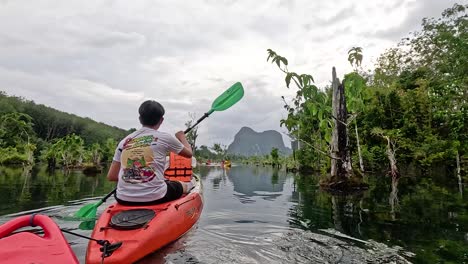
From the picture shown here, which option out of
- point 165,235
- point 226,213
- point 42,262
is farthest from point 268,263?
point 226,213

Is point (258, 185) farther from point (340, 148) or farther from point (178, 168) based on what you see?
point (178, 168)

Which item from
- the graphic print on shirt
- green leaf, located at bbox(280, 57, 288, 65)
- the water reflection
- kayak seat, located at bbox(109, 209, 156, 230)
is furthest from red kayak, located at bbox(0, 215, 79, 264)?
green leaf, located at bbox(280, 57, 288, 65)

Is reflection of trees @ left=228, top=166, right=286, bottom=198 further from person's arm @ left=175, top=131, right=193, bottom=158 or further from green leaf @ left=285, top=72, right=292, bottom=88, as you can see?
person's arm @ left=175, top=131, right=193, bottom=158

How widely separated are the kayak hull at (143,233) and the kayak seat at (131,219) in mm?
39

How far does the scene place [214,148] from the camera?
73.8 m

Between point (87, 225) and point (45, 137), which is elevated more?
point (45, 137)

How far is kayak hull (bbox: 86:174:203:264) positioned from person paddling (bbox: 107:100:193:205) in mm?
160

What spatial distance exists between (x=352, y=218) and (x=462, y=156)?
18.2m

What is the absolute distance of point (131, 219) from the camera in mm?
3398

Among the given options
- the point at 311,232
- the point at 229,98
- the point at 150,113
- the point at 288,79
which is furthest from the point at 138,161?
the point at 288,79

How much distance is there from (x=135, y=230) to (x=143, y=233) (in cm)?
11

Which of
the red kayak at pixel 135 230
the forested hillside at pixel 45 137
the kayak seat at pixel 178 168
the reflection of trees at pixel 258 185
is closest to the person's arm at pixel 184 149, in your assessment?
the red kayak at pixel 135 230

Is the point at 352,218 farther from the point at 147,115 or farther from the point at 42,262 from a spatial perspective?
the point at 42,262

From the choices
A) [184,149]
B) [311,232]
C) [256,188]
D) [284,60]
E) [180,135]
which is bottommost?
[311,232]
